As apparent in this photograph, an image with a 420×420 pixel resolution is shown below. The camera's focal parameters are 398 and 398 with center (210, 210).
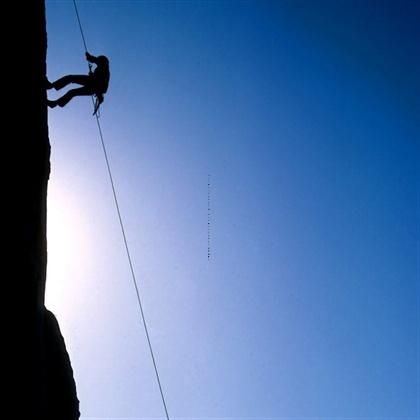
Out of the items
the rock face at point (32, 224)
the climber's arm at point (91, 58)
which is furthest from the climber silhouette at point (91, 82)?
the rock face at point (32, 224)

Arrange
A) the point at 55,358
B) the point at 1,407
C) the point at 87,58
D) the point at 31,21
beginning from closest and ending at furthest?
the point at 1,407
the point at 31,21
the point at 55,358
the point at 87,58

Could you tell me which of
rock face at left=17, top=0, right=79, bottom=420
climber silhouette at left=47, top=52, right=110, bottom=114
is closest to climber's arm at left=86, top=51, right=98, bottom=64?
Answer: climber silhouette at left=47, top=52, right=110, bottom=114

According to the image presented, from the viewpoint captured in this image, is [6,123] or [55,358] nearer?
[6,123]

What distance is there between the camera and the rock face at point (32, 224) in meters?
6.64

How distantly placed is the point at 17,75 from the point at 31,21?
1609 millimetres

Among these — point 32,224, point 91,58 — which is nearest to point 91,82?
point 91,58

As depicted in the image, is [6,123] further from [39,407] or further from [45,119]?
[39,407]

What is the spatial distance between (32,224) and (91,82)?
17.0ft

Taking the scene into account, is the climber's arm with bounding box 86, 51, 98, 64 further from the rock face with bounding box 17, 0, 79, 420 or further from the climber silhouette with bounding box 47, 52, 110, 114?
the rock face with bounding box 17, 0, 79, 420

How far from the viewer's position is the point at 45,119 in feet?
28.6

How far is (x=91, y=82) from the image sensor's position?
1109cm

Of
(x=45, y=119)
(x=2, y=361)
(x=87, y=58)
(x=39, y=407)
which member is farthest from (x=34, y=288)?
(x=87, y=58)

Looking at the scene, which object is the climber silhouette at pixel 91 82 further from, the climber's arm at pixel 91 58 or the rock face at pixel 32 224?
the rock face at pixel 32 224

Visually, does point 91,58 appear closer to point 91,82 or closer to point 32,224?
point 91,82
